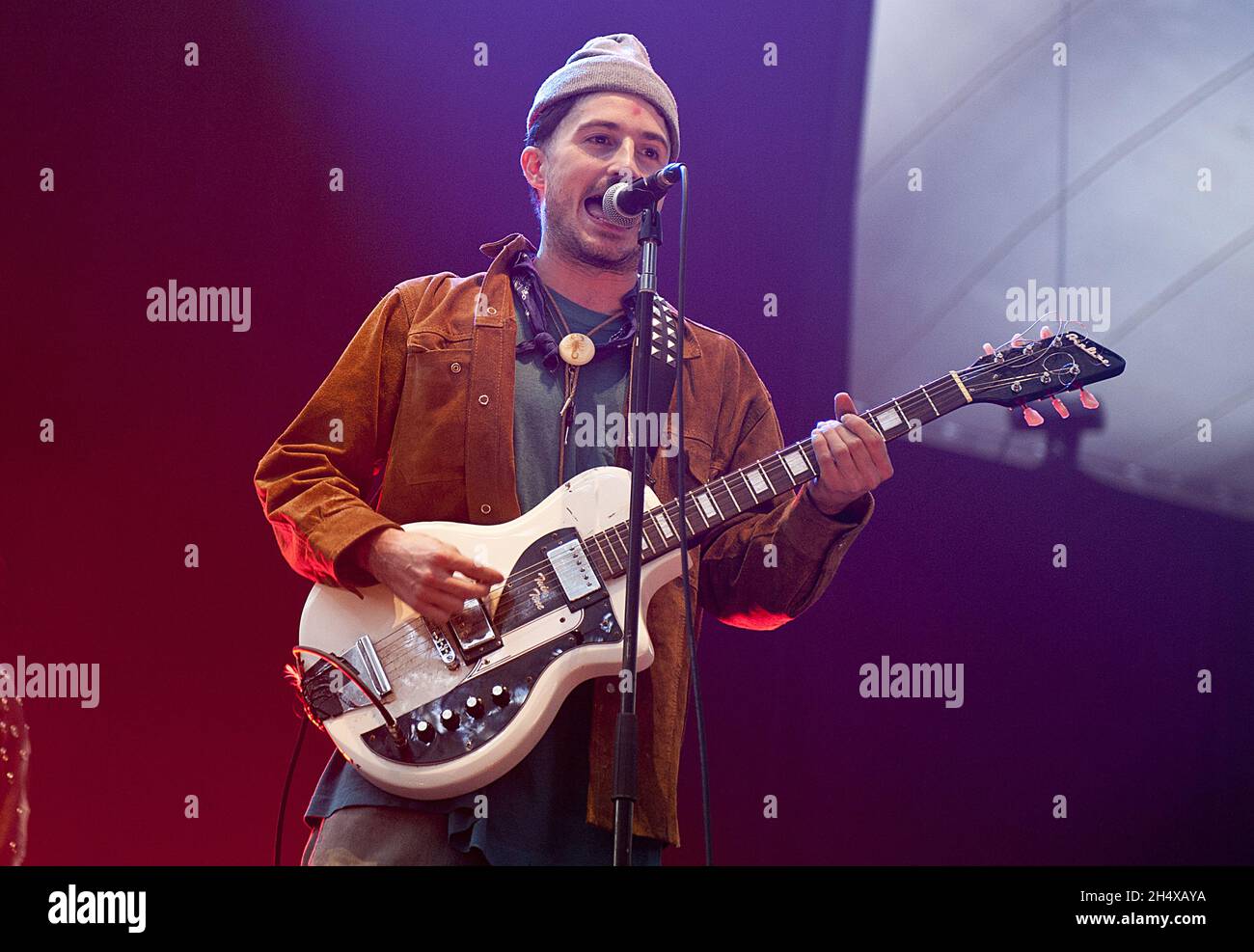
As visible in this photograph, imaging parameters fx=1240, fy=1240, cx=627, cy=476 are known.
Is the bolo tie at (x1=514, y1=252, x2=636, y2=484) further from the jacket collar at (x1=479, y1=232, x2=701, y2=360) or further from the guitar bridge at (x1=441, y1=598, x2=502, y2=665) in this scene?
the guitar bridge at (x1=441, y1=598, x2=502, y2=665)

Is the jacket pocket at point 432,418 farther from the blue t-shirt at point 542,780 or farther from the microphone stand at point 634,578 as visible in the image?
the microphone stand at point 634,578

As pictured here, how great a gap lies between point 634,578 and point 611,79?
122cm

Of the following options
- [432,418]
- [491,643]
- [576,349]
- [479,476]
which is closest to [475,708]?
[491,643]

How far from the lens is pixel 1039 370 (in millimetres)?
2461

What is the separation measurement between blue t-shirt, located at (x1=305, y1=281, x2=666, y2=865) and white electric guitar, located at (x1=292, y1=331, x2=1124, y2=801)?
0.05 m

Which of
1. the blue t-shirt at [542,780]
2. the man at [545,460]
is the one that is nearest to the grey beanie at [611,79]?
the man at [545,460]

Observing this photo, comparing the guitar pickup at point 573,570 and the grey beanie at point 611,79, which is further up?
the grey beanie at point 611,79

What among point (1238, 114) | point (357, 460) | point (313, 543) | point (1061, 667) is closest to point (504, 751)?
point (313, 543)

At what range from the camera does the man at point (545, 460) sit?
2.18m

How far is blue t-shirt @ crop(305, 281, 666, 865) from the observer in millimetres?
2146

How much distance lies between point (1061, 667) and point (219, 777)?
6.33 ft

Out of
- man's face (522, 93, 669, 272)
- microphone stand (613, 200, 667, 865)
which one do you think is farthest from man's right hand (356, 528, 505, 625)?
man's face (522, 93, 669, 272)

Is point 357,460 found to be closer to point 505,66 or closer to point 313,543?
point 313,543

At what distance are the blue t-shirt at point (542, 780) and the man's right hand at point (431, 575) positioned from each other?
0.24m
